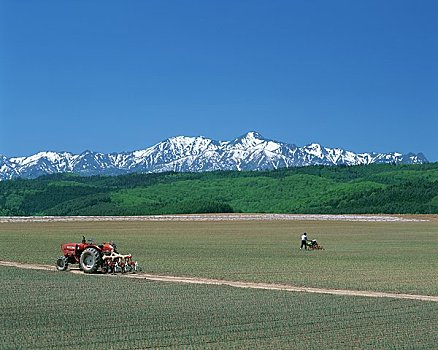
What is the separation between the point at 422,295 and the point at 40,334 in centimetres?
1440

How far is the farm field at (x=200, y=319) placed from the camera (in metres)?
19.5

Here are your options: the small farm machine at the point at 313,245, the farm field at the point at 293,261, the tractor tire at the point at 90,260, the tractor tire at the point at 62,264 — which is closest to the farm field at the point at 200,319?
the farm field at the point at 293,261

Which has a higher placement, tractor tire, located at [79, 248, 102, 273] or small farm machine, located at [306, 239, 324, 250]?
small farm machine, located at [306, 239, 324, 250]

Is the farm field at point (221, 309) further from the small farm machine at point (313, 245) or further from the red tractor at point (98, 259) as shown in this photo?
the small farm machine at point (313, 245)

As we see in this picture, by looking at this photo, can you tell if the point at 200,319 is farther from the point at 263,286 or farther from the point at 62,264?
the point at 62,264

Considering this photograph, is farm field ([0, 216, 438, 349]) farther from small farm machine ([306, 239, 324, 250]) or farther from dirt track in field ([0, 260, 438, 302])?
small farm machine ([306, 239, 324, 250])

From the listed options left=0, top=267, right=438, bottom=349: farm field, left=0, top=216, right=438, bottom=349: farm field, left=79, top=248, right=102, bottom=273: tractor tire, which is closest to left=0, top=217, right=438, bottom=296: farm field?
left=0, top=216, right=438, bottom=349: farm field

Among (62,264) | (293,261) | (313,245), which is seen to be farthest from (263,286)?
(313,245)

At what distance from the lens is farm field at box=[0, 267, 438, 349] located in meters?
19.5

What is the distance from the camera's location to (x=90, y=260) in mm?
37750

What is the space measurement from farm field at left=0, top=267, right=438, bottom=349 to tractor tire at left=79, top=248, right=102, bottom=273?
5.71 m

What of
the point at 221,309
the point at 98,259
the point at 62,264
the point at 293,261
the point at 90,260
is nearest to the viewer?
the point at 221,309

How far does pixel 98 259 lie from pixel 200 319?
15175 millimetres

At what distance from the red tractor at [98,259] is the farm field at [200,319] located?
579 cm
